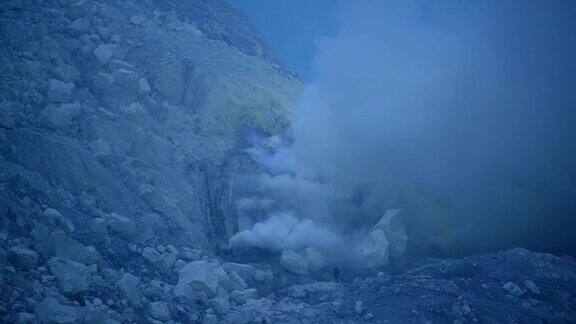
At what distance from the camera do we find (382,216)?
9.20m

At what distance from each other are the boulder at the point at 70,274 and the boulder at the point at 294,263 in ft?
12.5

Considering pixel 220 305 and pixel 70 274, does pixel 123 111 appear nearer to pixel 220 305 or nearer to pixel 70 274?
pixel 70 274

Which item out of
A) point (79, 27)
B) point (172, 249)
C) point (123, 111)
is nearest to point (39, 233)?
point (172, 249)

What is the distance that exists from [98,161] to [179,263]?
9.00 ft

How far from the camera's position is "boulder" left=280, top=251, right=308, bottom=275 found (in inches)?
296

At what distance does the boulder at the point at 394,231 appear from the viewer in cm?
845

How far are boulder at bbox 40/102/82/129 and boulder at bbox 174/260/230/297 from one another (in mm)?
3921

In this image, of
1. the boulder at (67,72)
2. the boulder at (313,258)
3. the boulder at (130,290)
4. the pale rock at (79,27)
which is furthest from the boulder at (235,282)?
the pale rock at (79,27)

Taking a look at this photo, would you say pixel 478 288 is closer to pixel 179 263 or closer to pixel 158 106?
pixel 179 263

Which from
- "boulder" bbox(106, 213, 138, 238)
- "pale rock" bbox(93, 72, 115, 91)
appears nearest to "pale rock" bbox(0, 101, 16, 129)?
"pale rock" bbox(93, 72, 115, 91)

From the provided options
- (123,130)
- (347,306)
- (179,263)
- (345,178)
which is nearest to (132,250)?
(179,263)

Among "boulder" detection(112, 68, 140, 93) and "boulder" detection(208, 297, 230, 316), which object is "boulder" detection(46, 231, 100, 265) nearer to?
"boulder" detection(208, 297, 230, 316)

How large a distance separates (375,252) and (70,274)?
19.5ft

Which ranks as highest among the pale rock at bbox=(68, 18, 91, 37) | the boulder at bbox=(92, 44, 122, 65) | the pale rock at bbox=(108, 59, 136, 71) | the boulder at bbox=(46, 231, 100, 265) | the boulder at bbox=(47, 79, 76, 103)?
the pale rock at bbox=(68, 18, 91, 37)
